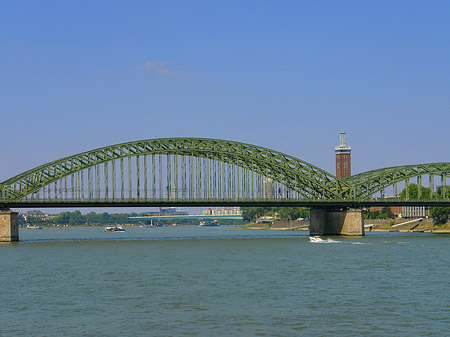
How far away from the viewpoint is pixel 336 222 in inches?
5295

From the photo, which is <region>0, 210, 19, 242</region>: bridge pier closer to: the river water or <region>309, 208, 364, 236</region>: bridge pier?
the river water

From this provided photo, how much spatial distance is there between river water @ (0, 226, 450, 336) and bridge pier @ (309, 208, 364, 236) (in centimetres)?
5226

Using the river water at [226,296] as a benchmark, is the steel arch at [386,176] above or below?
above

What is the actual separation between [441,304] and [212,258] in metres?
36.7

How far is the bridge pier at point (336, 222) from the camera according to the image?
130 meters

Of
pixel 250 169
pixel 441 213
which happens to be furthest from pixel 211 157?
pixel 441 213

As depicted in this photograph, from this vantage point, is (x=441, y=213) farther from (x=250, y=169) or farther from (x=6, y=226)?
(x=6, y=226)

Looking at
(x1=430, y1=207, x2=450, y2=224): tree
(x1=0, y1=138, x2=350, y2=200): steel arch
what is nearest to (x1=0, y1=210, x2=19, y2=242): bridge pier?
(x1=0, y1=138, x2=350, y2=200): steel arch

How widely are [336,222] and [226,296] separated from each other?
9085cm

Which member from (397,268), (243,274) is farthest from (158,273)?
(397,268)

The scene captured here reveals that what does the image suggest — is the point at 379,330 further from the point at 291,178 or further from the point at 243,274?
the point at 291,178

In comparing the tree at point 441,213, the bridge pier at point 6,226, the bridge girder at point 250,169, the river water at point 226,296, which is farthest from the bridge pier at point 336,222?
the bridge pier at point 6,226

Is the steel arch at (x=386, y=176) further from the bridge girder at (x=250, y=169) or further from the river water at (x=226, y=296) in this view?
the river water at (x=226, y=296)

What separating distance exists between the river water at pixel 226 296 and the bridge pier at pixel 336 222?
171 ft
